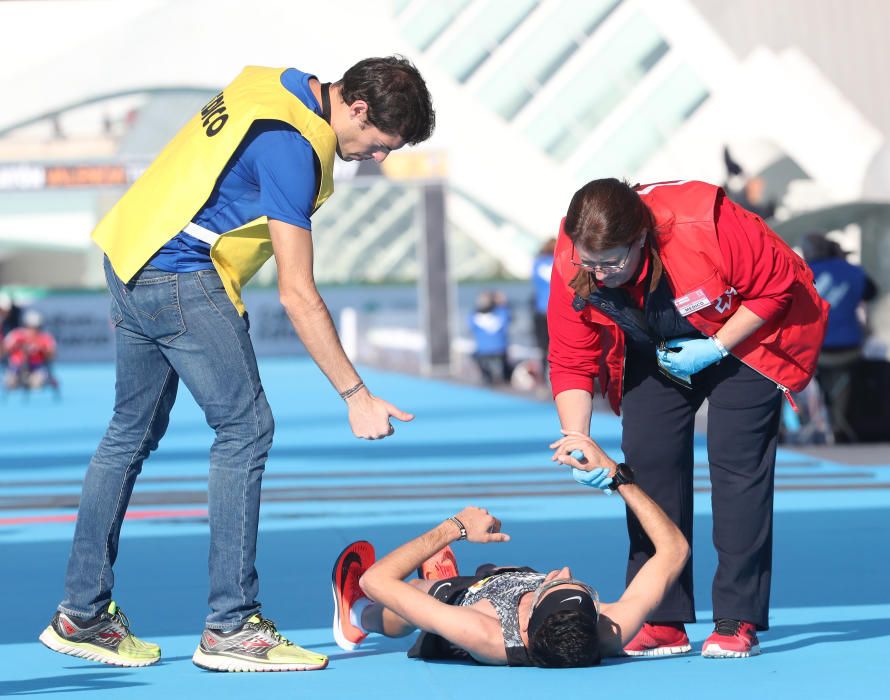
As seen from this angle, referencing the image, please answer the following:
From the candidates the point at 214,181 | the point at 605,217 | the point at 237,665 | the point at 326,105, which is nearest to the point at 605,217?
the point at 605,217

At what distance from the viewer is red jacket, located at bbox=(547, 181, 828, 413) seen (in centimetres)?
458

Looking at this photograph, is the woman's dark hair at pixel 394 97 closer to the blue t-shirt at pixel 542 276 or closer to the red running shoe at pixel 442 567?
the red running shoe at pixel 442 567

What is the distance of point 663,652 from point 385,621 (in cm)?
81

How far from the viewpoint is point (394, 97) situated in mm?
4340

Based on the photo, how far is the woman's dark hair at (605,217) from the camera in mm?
4305

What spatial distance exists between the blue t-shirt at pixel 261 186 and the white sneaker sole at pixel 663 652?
1564 mm

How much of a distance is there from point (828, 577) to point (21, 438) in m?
9.85

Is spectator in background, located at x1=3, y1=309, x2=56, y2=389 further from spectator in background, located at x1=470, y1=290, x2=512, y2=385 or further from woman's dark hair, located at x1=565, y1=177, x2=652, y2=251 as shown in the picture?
woman's dark hair, located at x1=565, y1=177, x2=652, y2=251

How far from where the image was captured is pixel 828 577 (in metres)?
6.22

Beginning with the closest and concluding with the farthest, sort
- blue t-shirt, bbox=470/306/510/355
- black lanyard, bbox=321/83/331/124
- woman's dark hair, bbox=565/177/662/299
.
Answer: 1. woman's dark hair, bbox=565/177/662/299
2. black lanyard, bbox=321/83/331/124
3. blue t-shirt, bbox=470/306/510/355

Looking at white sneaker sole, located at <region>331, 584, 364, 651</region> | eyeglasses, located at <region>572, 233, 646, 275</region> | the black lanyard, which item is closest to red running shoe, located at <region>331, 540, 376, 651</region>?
white sneaker sole, located at <region>331, 584, 364, 651</region>

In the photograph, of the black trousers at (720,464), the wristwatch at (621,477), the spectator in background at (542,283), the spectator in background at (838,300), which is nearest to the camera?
the wristwatch at (621,477)

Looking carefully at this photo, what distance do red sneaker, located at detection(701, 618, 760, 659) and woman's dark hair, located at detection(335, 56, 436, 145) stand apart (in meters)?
1.62

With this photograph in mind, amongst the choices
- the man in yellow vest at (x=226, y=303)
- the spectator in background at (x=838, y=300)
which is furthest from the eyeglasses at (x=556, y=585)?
the spectator in background at (x=838, y=300)
